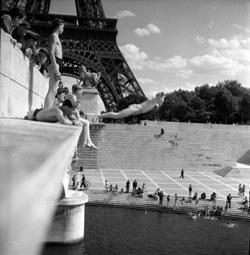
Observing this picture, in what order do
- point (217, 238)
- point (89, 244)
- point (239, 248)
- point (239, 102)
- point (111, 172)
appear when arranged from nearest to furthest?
point (89, 244)
point (239, 248)
point (217, 238)
point (111, 172)
point (239, 102)

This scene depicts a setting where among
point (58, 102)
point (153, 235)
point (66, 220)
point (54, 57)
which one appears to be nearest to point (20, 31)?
point (54, 57)

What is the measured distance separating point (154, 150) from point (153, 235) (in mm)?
16137

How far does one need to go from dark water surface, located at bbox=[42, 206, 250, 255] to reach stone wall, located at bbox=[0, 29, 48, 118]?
363 centimetres

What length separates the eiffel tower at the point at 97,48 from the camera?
35312 millimetres

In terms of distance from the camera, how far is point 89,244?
1012cm

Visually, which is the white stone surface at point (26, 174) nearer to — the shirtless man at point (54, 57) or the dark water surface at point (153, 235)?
the shirtless man at point (54, 57)

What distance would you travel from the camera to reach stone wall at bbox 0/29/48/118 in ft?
19.8

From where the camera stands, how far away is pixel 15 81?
268 inches

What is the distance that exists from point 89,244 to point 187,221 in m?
5.34

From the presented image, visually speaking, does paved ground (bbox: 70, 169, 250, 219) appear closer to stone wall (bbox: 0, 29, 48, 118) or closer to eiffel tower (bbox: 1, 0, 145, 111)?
stone wall (bbox: 0, 29, 48, 118)

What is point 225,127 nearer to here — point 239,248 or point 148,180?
point 148,180

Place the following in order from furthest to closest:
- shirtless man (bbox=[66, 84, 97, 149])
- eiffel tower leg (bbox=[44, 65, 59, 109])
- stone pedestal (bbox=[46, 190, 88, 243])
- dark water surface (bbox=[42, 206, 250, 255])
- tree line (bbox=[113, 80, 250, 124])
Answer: tree line (bbox=[113, 80, 250, 124]) → dark water surface (bbox=[42, 206, 250, 255]) → stone pedestal (bbox=[46, 190, 88, 243]) → eiffel tower leg (bbox=[44, 65, 59, 109]) → shirtless man (bbox=[66, 84, 97, 149])

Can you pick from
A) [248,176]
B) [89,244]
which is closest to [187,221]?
[89,244]

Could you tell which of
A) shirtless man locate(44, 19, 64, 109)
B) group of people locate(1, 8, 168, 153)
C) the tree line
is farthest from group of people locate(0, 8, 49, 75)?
the tree line
